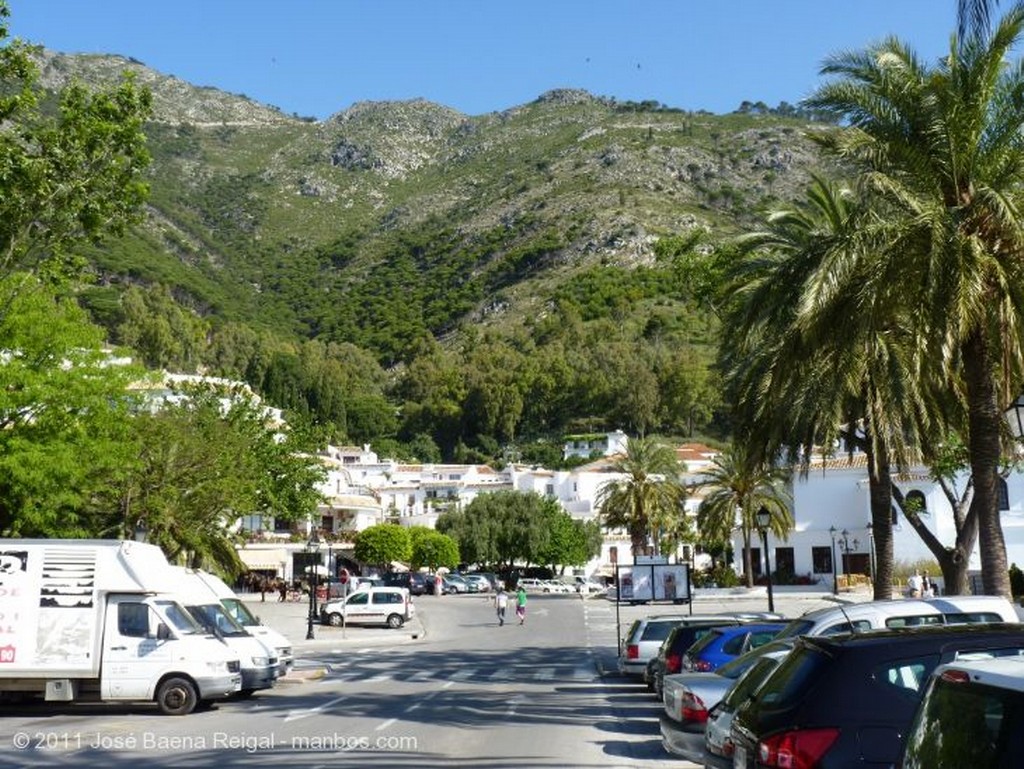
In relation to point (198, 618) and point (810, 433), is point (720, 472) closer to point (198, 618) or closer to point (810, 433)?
point (810, 433)

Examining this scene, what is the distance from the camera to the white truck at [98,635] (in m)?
17.2

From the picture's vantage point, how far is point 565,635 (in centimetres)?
4031

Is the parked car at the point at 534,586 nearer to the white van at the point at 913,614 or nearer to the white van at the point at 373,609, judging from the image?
the white van at the point at 373,609

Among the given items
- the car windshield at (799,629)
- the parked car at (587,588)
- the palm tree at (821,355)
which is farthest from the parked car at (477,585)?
the car windshield at (799,629)

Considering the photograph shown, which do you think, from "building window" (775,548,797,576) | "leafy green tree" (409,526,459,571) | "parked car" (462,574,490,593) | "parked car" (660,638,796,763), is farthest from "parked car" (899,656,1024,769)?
"leafy green tree" (409,526,459,571)

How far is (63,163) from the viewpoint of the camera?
18.9m

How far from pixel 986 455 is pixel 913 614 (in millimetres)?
6472

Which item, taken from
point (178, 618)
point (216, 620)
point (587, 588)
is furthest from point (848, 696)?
point (587, 588)

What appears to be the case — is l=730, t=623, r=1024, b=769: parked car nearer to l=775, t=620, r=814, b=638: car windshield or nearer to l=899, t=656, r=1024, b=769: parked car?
l=899, t=656, r=1024, b=769: parked car

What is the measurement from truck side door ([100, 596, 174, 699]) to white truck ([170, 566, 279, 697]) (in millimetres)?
809

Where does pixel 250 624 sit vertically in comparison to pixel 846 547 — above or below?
below

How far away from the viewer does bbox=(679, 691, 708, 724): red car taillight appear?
34.1ft

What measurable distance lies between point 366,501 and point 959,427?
68.5 meters

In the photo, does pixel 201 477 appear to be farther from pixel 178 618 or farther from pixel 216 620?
pixel 178 618
